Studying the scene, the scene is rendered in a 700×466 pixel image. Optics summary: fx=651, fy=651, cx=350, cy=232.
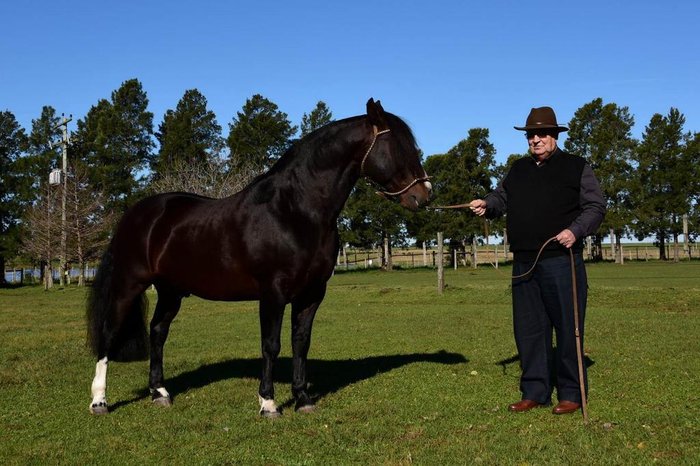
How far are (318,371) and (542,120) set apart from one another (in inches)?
180

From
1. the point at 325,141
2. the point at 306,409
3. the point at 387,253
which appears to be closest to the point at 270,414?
the point at 306,409

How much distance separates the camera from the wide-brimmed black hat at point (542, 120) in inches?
241

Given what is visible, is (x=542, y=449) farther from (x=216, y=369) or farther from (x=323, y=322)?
(x=323, y=322)

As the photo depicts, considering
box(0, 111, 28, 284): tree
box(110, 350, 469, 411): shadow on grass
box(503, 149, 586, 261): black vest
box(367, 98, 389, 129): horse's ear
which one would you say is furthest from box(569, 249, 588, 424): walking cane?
box(0, 111, 28, 284): tree

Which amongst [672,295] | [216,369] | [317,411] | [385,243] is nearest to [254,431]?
[317,411]

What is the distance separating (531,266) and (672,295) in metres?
16.0

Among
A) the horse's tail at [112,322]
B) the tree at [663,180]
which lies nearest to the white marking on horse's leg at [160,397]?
the horse's tail at [112,322]

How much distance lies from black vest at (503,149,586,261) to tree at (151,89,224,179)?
5623 cm

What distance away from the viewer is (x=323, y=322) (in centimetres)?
1614

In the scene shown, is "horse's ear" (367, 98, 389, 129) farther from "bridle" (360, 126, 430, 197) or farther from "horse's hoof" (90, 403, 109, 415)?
"horse's hoof" (90, 403, 109, 415)

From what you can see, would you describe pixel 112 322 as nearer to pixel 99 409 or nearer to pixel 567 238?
pixel 99 409

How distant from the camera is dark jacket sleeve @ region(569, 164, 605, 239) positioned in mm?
5902

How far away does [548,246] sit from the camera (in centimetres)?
623

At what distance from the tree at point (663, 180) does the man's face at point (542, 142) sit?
5751cm
